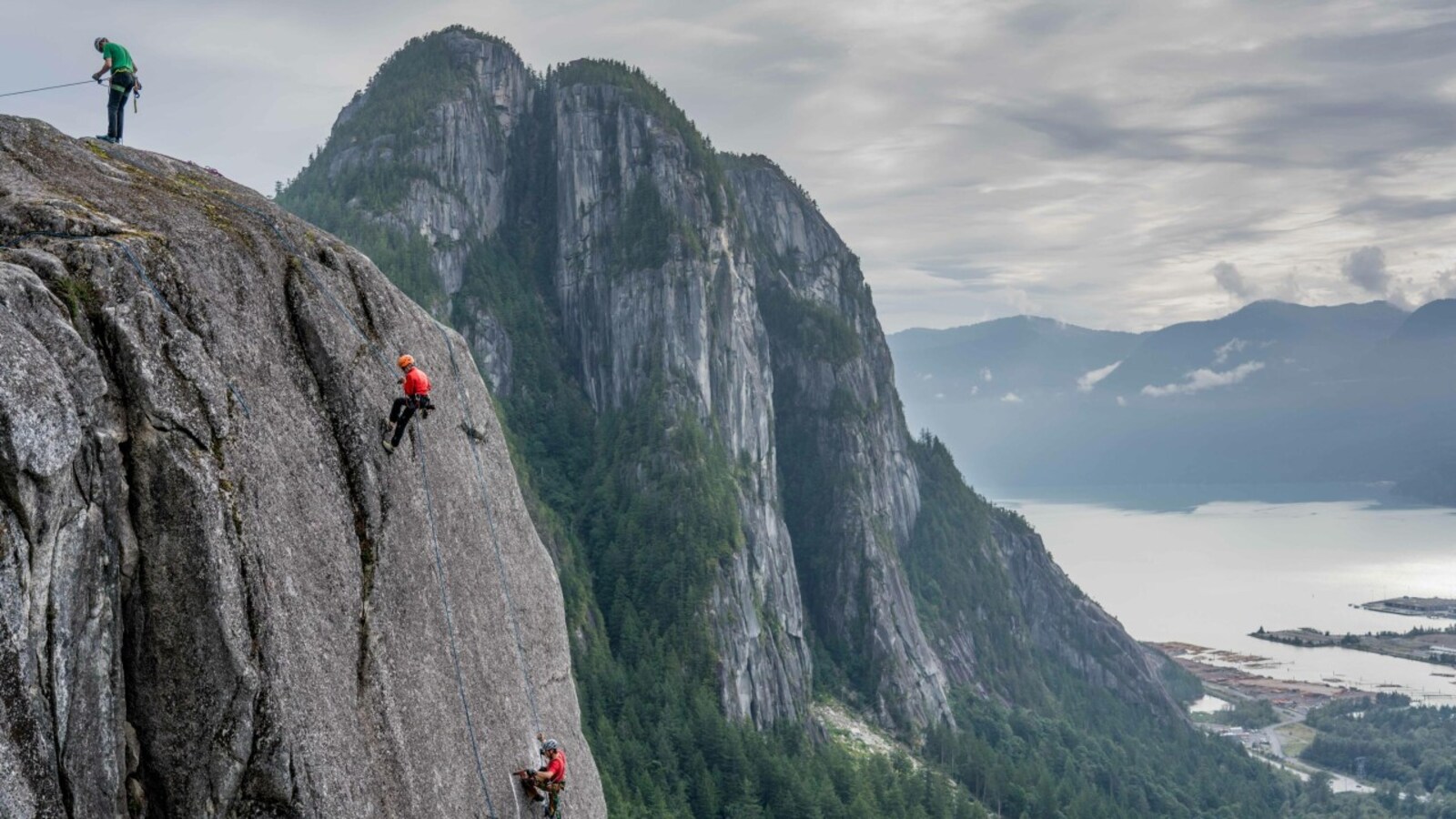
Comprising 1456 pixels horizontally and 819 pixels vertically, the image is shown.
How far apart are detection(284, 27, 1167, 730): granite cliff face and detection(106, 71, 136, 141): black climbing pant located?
119 m

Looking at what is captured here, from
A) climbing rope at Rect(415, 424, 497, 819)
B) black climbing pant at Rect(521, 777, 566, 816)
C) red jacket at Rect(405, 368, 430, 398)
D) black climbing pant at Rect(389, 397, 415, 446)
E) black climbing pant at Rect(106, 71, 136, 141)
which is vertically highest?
black climbing pant at Rect(106, 71, 136, 141)

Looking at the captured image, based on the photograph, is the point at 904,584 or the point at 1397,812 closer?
the point at 1397,812

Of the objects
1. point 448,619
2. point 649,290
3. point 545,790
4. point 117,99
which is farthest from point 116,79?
point 649,290

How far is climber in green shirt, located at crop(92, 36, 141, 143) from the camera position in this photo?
62.0 ft

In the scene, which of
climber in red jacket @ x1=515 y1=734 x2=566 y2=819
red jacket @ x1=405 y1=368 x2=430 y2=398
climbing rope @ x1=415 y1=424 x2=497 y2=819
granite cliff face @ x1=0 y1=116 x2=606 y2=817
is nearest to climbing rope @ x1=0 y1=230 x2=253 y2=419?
granite cliff face @ x1=0 y1=116 x2=606 y2=817

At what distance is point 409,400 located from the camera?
54.0 feet

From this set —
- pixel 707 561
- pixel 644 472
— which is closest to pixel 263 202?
pixel 707 561

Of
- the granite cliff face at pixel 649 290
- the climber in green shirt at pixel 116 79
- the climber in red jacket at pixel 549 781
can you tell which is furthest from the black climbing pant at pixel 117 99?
the granite cliff face at pixel 649 290

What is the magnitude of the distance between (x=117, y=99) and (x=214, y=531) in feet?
36.8

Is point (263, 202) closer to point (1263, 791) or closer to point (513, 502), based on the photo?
point (513, 502)

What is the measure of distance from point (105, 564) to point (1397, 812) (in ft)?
569

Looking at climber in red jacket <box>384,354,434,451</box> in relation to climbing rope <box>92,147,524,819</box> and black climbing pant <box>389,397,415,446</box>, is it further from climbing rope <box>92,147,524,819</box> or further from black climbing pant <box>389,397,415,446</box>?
climbing rope <box>92,147,524,819</box>

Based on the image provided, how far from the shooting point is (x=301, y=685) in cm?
1294

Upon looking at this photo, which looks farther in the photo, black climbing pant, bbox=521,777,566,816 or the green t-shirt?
the green t-shirt
